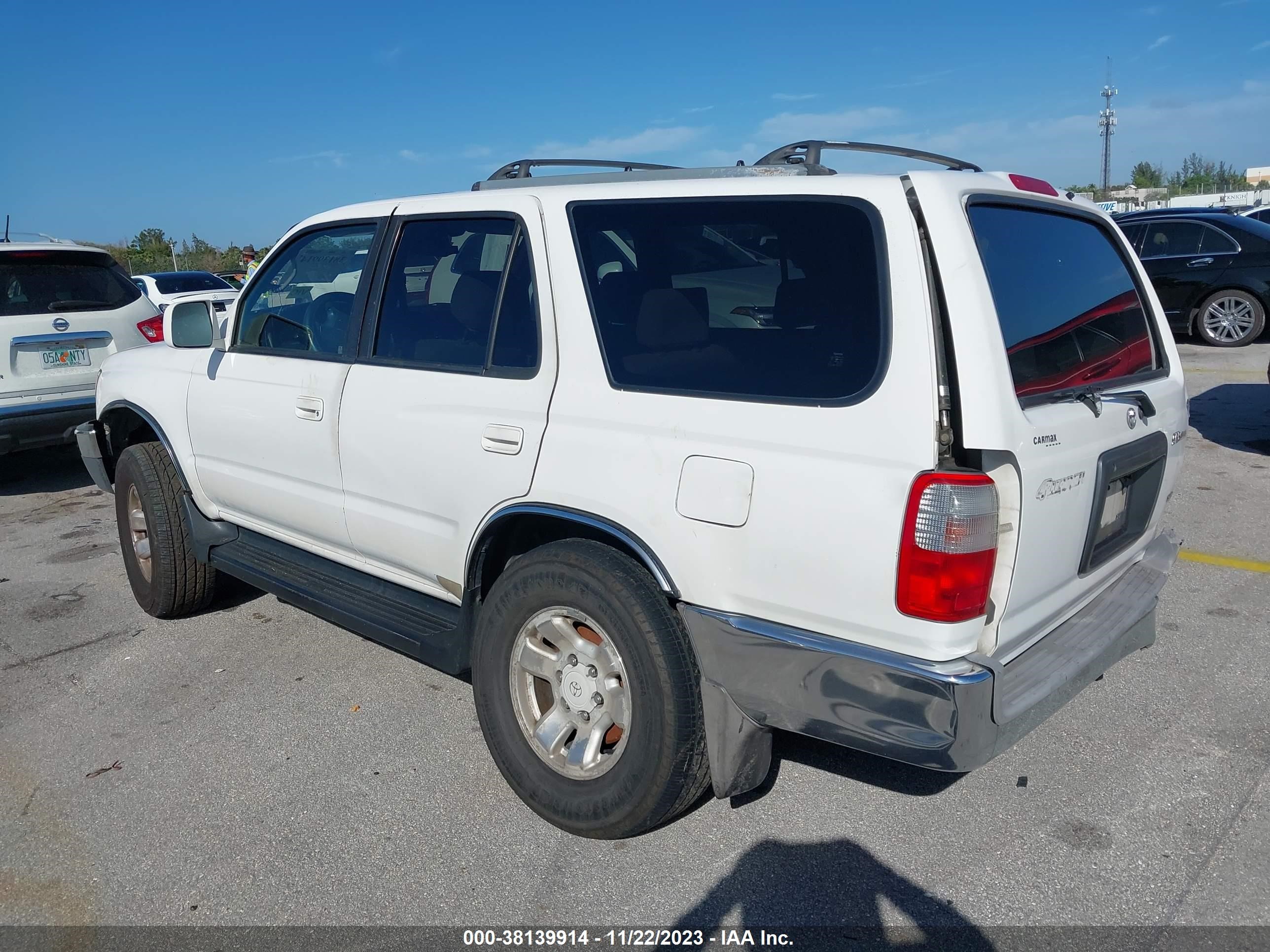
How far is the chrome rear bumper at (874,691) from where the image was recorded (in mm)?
2369

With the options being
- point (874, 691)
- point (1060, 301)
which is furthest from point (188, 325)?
point (1060, 301)

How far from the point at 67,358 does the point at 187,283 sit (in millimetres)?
10901

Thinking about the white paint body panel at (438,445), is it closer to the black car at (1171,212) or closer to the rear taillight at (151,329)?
the rear taillight at (151,329)

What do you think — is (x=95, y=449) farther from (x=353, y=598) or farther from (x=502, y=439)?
(x=502, y=439)

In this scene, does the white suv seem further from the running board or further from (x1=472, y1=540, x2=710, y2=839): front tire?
(x1=472, y1=540, x2=710, y2=839): front tire

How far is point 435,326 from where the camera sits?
3.52 metres

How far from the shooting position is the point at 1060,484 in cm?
254

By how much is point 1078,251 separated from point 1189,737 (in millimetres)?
1732

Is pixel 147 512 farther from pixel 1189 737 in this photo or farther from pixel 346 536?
pixel 1189 737

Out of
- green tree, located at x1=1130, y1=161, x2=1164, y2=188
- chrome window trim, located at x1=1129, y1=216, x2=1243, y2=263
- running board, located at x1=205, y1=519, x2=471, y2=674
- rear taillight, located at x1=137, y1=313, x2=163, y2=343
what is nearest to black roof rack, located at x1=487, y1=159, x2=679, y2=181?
running board, located at x1=205, y1=519, x2=471, y2=674

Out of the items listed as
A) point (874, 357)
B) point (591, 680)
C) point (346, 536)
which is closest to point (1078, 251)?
point (874, 357)

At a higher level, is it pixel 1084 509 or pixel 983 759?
pixel 1084 509

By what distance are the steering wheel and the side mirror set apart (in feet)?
2.11

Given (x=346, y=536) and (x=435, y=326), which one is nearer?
(x=435, y=326)
